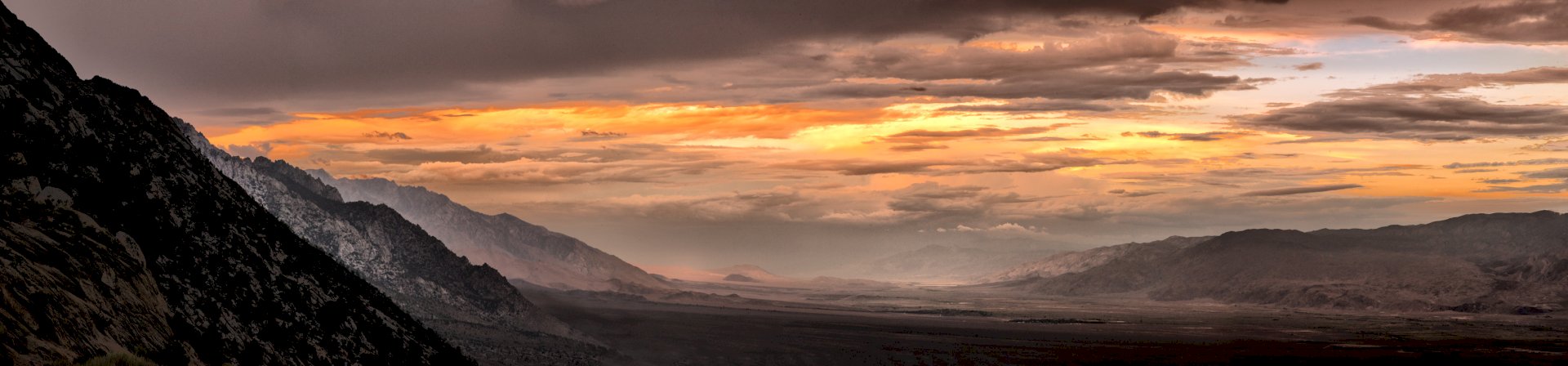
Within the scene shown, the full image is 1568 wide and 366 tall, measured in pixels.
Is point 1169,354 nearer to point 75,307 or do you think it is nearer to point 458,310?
point 458,310

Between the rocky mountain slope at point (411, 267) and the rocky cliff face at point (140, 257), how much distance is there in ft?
190

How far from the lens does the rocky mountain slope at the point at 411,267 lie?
130 m

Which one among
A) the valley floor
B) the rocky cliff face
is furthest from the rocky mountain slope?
the rocky cliff face

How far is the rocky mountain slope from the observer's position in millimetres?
130125

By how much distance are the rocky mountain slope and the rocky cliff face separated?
5793 centimetres

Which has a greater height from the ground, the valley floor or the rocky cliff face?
the rocky cliff face

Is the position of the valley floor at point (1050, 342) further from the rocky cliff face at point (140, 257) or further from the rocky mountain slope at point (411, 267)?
the rocky cliff face at point (140, 257)

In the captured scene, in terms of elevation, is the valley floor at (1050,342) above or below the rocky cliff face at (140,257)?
below

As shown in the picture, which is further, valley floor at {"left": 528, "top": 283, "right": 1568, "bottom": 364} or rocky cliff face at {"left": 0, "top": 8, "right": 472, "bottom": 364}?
valley floor at {"left": 528, "top": 283, "right": 1568, "bottom": 364}

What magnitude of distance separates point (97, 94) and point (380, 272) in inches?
3528

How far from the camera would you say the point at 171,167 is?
183 feet

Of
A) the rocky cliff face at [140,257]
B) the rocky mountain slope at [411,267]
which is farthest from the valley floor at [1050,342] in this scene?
the rocky cliff face at [140,257]

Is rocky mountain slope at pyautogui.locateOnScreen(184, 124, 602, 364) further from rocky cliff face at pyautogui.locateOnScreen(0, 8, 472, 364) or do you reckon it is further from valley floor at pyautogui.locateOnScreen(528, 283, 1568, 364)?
rocky cliff face at pyautogui.locateOnScreen(0, 8, 472, 364)

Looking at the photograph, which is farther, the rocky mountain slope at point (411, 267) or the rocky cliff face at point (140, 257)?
the rocky mountain slope at point (411, 267)
